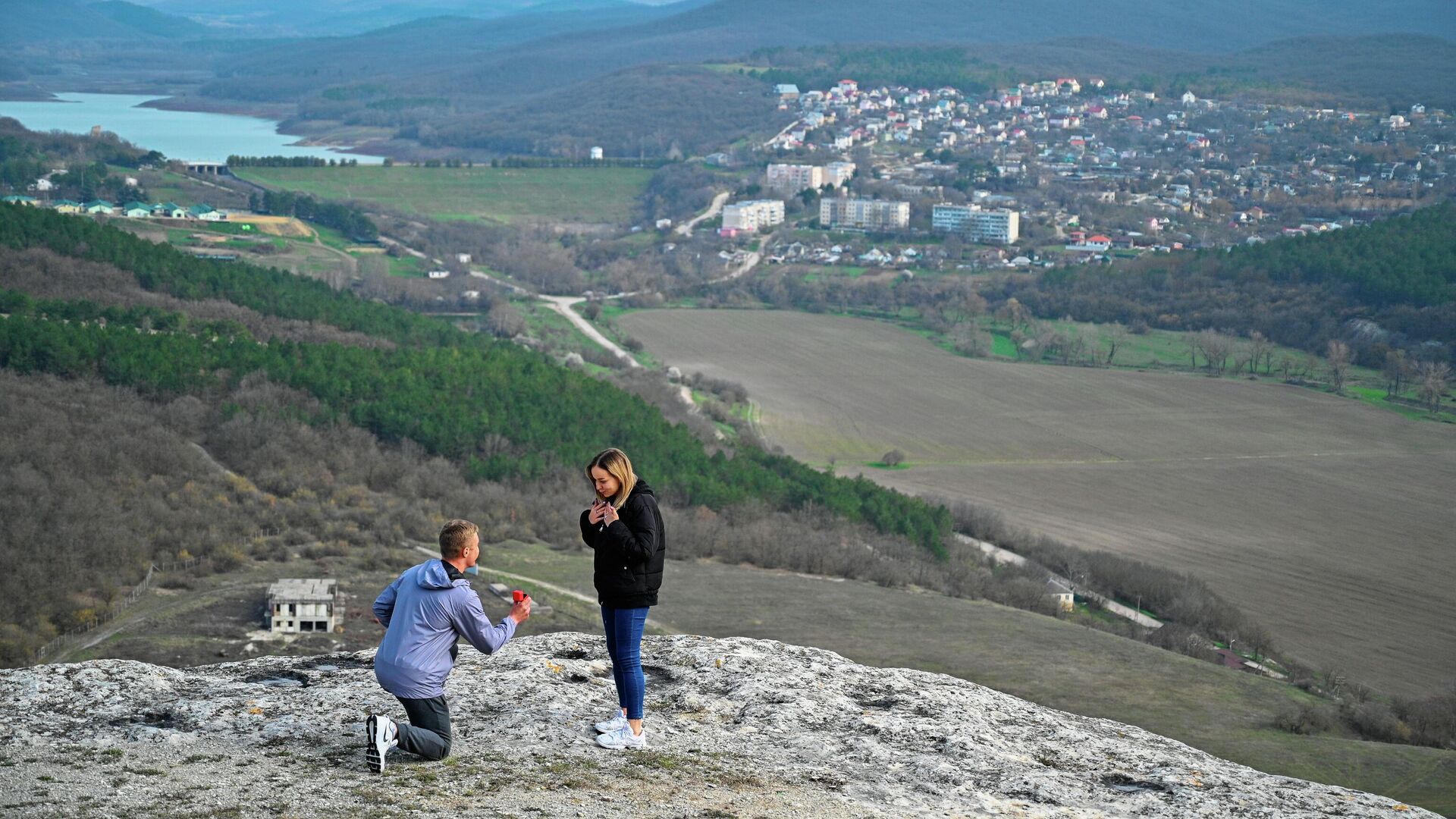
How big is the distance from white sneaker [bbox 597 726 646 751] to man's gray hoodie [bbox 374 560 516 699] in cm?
96

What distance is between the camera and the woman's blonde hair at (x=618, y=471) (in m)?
7.64

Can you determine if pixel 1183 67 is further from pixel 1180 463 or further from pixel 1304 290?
pixel 1180 463

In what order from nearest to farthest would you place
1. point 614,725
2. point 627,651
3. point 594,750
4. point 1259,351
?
point 627,651 → point 594,750 → point 614,725 → point 1259,351

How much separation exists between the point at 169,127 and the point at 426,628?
5476 inches

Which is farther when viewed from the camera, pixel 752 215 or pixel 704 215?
pixel 704 215

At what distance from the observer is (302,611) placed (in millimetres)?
20672

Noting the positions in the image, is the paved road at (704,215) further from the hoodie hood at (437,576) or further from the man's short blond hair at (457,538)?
the man's short blond hair at (457,538)

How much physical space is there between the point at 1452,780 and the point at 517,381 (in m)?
28.6

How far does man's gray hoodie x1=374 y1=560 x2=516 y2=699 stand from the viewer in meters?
7.52

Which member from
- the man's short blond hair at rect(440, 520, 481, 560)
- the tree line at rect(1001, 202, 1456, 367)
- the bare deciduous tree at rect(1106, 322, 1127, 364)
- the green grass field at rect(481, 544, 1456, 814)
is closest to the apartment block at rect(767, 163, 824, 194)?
the tree line at rect(1001, 202, 1456, 367)

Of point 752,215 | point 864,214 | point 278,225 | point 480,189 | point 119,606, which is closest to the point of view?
point 119,606

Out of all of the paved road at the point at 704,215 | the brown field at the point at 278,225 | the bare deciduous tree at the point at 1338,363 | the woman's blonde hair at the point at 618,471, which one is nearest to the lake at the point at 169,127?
the brown field at the point at 278,225

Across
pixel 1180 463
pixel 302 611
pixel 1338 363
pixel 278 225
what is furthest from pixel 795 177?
pixel 302 611

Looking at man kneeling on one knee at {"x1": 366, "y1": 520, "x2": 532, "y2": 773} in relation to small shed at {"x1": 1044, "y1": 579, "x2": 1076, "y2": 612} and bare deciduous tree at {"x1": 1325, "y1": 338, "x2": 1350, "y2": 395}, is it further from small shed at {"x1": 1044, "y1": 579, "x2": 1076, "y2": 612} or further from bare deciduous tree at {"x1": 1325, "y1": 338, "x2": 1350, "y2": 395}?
bare deciduous tree at {"x1": 1325, "y1": 338, "x2": 1350, "y2": 395}
